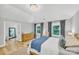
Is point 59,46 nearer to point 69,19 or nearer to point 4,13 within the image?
point 69,19

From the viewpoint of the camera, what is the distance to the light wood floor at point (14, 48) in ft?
5.30

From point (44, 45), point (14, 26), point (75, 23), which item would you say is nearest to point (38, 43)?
point (44, 45)

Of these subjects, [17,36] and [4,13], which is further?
[17,36]

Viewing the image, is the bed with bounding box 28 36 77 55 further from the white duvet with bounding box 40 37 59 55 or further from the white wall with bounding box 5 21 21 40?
the white wall with bounding box 5 21 21 40

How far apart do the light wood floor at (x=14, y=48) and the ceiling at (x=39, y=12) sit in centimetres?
38

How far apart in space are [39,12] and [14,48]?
0.70 metres

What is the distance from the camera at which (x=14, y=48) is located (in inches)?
65.6

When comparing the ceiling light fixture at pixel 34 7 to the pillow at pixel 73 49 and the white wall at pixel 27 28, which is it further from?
the pillow at pixel 73 49

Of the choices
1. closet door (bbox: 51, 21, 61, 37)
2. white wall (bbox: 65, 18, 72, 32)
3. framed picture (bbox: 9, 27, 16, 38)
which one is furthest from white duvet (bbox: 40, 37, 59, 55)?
framed picture (bbox: 9, 27, 16, 38)

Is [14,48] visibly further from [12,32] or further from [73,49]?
[73,49]
